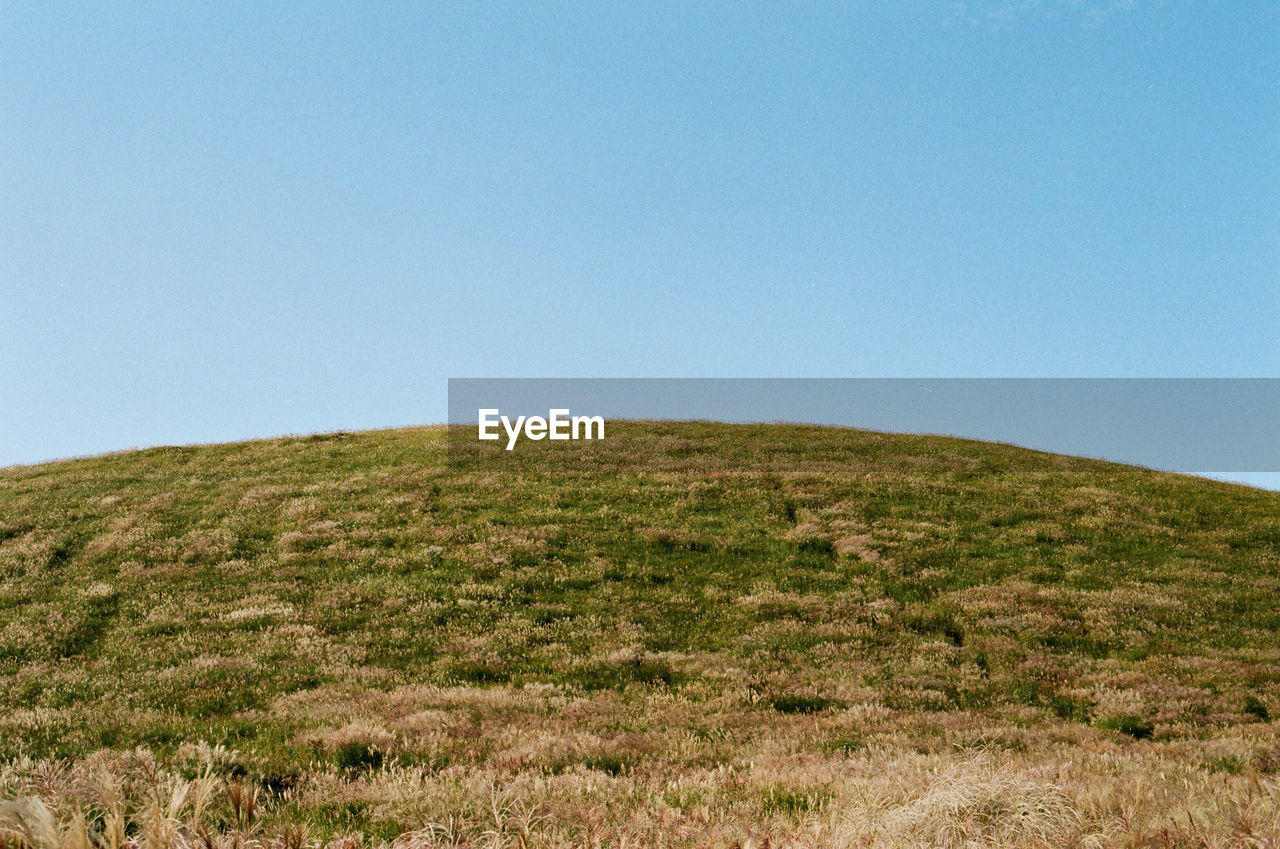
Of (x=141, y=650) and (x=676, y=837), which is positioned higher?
(x=676, y=837)

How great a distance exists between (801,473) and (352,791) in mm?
31677

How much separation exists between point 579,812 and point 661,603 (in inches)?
600

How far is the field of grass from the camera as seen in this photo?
6219 millimetres

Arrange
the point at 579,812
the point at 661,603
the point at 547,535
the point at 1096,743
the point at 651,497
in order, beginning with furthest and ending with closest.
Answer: the point at 651,497 < the point at 547,535 < the point at 661,603 < the point at 1096,743 < the point at 579,812

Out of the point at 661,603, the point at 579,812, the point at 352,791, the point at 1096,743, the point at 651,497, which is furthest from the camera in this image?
the point at 651,497

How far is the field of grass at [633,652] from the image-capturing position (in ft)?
20.4

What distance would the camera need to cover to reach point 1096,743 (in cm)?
1114

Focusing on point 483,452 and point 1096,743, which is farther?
point 483,452

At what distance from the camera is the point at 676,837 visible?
18.1 feet

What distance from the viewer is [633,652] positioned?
695 inches

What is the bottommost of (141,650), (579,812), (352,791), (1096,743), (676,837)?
(141,650)

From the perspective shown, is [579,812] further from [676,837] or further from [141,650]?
A: [141,650]

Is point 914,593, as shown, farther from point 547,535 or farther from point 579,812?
point 579,812

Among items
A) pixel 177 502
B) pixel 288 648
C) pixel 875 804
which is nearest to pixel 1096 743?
pixel 875 804
